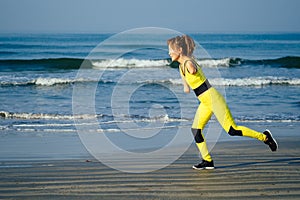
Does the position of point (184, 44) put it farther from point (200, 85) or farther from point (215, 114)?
point (215, 114)

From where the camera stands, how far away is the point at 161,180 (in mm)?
5504

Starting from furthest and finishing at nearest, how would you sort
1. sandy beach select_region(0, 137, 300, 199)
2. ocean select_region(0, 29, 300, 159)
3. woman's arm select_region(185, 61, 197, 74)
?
1. ocean select_region(0, 29, 300, 159)
2. woman's arm select_region(185, 61, 197, 74)
3. sandy beach select_region(0, 137, 300, 199)

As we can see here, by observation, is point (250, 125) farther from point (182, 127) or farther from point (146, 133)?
point (146, 133)

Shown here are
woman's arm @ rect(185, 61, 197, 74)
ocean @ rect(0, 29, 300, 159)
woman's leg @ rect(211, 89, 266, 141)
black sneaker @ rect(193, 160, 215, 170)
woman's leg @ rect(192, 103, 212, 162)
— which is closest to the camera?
woman's arm @ rect(185, 61, 197, 74)

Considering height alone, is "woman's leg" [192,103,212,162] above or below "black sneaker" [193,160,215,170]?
above

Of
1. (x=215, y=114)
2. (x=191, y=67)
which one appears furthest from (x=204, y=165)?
(x=191, y=67)

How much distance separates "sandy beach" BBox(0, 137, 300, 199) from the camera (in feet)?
16.0

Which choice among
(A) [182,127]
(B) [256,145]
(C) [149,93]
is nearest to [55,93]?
(C) [149,93]

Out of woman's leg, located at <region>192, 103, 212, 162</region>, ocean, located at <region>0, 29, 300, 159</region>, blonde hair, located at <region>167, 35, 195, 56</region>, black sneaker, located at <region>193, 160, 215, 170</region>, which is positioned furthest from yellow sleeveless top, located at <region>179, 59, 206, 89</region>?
ocean, located at <region>0, 29, 300, 159</region>

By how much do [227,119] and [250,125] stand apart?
18.3 ft

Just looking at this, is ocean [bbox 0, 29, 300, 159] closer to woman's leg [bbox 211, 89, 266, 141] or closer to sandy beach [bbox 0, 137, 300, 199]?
sandy beach [bbox 0, 137, 300, 199]

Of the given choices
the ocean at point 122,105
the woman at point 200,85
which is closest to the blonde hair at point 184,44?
the woman at point 200,85

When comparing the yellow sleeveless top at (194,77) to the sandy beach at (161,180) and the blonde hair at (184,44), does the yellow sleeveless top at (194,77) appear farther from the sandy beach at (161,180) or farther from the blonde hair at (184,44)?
the sandy beach at (161,180)

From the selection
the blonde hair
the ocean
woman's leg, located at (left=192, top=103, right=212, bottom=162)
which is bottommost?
the ocean
